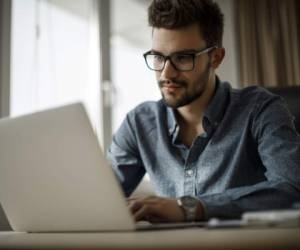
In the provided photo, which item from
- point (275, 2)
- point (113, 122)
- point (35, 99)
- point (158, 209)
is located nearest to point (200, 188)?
point (158, 209)

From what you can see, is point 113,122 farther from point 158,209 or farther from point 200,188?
point 158,209

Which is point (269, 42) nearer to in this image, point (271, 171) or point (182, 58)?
point (182, 58)

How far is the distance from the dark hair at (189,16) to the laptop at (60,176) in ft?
2.25

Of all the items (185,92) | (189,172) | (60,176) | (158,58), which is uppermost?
(158,58)

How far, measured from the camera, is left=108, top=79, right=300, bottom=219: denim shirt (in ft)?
3.81

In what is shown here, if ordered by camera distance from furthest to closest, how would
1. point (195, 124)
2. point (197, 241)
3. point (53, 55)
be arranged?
point (53, 55)
point (195, 124)
point (197, 241)

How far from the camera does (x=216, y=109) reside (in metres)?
1.39

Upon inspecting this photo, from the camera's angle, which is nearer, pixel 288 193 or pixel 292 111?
pixel 288 193

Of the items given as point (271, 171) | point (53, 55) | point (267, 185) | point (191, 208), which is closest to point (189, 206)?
point (191, 208)

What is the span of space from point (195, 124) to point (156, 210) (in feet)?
2.07

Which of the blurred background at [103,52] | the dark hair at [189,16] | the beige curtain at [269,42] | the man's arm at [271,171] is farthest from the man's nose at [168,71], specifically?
the beige curtain at [269,42]

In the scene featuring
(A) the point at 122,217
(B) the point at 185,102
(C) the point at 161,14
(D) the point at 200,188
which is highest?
(C) the point at 161,14

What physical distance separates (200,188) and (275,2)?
2.17 m

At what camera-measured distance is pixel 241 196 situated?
93 centimetres
